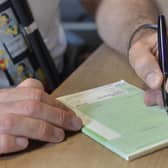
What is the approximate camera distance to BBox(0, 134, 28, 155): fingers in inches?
28.1

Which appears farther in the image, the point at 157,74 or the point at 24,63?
the point at 24,63

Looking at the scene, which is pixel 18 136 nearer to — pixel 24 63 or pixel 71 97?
pixel 71 97

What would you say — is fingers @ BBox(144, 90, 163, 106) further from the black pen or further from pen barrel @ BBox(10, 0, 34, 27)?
pen barrel @ BBox(10, 0, 34, 27)

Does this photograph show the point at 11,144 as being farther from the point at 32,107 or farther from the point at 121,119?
the point at 121,119

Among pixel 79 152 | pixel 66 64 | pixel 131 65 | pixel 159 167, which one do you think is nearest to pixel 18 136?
pixel 79 152

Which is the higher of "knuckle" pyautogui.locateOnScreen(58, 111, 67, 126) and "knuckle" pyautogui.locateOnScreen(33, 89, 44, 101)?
"knuckle" pyautogui.locateOnScreen(33, 89, 44, 101)

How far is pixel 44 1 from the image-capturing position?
1.34 m

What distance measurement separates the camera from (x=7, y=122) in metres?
0.73

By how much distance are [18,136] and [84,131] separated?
109mm

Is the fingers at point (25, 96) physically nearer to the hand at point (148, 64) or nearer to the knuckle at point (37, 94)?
the knuckle at point (37, 94)

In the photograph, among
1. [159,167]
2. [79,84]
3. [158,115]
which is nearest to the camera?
[159,167]

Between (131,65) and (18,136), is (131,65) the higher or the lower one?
the lower one

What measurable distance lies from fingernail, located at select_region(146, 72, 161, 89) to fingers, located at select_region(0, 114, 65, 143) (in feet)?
0.63

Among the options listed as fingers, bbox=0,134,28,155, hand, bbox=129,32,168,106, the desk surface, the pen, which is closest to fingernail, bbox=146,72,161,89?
hand, bbox=129,32,168,106
